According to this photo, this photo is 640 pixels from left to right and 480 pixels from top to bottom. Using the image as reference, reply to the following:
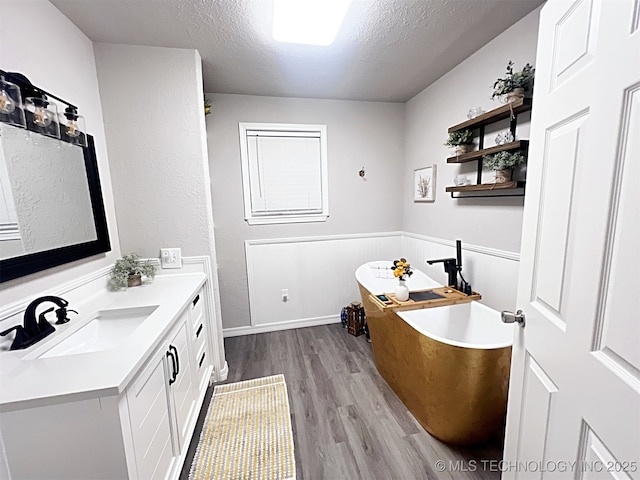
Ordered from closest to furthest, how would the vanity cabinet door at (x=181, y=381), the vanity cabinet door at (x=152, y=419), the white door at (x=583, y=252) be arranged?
1. the white door at (x=583, y=252)
2. the vanity cabinet door at (x=152, y=419)
3. the vanity cabinet door at (x=181, y=381)

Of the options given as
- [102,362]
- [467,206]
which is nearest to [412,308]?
[467,206]

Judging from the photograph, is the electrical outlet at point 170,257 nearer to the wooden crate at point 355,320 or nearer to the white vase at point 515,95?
the wooden crate at point 355,320

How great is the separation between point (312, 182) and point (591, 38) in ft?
7.99

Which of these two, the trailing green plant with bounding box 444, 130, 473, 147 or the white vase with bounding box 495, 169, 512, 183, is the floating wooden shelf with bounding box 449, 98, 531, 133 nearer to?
the trailing green plant with bounding box 444, 130, 473, 147

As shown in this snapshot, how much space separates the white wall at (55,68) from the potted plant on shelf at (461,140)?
257 cm

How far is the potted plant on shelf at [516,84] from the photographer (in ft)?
5.26

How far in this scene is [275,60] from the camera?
206 cm

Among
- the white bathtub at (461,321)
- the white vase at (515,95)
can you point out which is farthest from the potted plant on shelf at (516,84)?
the white bathtub at (461,321)

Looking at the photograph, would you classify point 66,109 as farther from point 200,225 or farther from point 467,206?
point 467,206

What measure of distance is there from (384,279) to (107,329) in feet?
7.47

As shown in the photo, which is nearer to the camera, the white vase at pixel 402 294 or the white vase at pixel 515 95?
the white vase at pixel 515 95

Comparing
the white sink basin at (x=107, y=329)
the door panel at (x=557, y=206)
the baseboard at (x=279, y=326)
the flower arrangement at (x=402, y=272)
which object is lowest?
the baseboard at (x=279, y=326)

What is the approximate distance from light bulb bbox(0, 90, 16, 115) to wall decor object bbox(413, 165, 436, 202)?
2813 mm

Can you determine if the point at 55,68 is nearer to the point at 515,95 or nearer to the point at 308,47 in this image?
the point at 308,47
